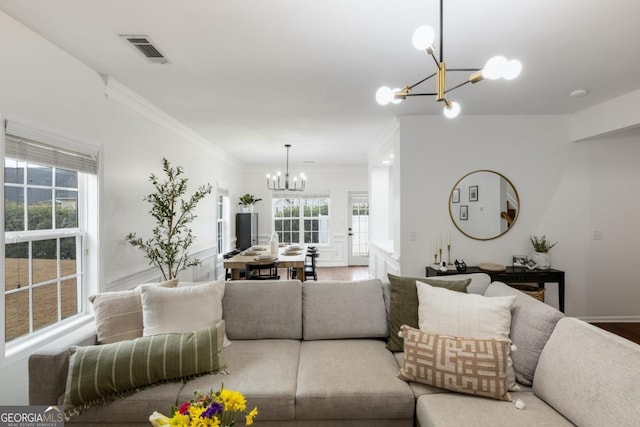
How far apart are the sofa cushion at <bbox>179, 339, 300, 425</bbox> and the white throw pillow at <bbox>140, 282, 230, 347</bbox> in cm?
27

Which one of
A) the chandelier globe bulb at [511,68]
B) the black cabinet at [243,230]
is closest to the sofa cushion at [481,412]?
the chandelier globe bulb at [511,68]

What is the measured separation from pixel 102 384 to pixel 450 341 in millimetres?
1783

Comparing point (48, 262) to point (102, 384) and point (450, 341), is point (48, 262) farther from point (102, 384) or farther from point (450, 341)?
point (450, 341)

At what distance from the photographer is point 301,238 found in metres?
8.28

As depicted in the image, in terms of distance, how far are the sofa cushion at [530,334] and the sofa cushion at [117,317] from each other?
2201 mm

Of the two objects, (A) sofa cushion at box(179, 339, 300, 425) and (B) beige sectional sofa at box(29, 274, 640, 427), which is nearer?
(B) beige sectional sofa at box(29, 274, 640, 427)

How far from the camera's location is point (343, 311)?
2248 millimetres

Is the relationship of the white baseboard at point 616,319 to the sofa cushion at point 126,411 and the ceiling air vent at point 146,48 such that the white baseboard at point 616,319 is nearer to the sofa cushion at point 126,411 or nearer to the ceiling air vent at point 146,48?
the sofa cushion at point 126,411

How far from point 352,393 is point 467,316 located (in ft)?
2.54

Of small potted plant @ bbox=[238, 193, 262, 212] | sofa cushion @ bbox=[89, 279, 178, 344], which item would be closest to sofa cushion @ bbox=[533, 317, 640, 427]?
sofa cushion @ bbox=[89, 279, 178, 344]

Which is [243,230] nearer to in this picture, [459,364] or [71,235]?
[71,235]

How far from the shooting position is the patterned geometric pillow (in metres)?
1.53

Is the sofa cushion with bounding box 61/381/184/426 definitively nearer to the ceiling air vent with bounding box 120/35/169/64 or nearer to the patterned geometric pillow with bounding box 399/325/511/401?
the patterned geometric pillow with bounding box 399/325/511/401

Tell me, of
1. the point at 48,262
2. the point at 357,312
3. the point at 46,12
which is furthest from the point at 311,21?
the point at 48,262
